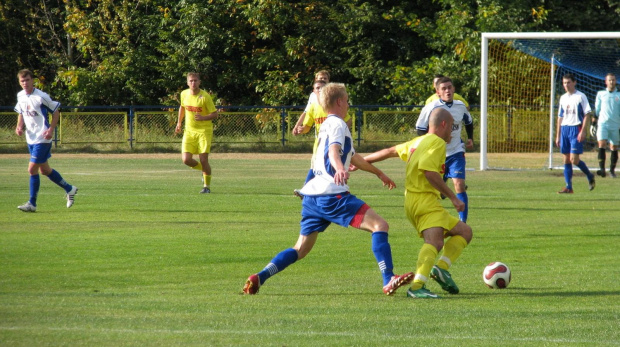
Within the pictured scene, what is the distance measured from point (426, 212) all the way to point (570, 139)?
1046cm

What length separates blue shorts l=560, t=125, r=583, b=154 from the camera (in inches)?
637

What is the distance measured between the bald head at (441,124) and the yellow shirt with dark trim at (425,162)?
0.05 meters

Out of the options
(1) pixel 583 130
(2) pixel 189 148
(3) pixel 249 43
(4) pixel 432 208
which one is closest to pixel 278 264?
(4) pixel 432 208

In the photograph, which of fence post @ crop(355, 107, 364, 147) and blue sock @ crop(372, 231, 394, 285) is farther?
fence post @ crop(355, 107, 364, 147)

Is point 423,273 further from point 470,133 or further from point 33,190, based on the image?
point 33,190

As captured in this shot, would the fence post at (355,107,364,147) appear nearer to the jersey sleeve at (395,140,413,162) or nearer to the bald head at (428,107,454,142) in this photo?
the jersey sleeve at (395,140,413,162)

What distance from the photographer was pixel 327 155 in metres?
6.60

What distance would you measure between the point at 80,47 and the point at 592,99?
20359mm

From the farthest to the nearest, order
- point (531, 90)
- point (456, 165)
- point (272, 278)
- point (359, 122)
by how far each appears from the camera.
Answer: point (359, 122), point (531, 90), point (456, 165), point (272, 278)

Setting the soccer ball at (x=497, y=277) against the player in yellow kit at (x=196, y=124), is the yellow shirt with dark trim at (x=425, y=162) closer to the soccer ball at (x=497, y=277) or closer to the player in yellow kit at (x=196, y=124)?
the soccer ball at (x=497, y=277)

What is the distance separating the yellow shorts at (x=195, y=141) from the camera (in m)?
16.2

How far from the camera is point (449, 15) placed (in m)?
32.3

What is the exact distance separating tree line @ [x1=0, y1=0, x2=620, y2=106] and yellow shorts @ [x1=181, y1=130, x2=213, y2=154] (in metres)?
17.0

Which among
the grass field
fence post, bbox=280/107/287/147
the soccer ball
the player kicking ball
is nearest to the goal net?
fence post, bbox=280/107/287/147
